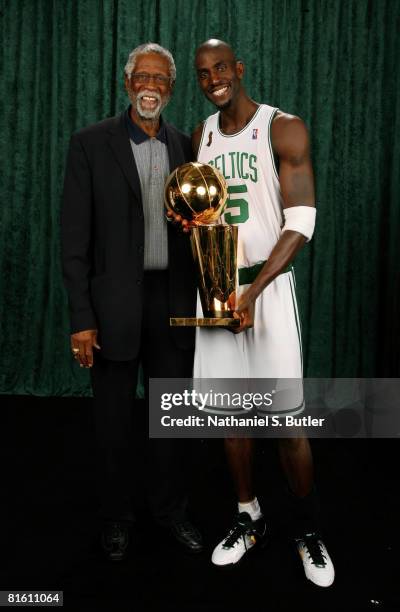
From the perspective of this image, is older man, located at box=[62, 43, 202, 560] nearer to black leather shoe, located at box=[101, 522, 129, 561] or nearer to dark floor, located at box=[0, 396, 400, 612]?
black leather shoe, located at box=[101, 522, 129, 561]

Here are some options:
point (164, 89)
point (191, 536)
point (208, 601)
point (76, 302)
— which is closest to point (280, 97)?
point (164, 89)

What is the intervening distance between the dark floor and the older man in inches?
5.6

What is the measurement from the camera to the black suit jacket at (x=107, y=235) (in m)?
1.99

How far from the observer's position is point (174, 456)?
7.13 ft

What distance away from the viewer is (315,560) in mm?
1919

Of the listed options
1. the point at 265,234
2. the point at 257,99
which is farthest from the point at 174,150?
the point at 257,99

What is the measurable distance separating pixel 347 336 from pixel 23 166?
7.76ft

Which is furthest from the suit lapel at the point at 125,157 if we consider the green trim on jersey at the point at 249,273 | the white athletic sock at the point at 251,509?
the white athletic sock at the point at 251,509

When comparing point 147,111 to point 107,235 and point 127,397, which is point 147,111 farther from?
point 127,397

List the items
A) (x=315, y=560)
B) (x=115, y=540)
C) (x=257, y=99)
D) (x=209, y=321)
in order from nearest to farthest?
(x=209, y=321)
(x=315, y=560)
(x=115, y=540)
(x=257, y=99)

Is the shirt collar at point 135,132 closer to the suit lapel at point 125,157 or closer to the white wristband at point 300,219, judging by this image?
the suit lapel at point 125,157

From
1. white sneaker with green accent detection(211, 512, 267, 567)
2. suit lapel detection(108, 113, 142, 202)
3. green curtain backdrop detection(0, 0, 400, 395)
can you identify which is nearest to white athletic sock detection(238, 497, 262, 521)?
white sneaker with green accent detection(211, 512, 267, 567)

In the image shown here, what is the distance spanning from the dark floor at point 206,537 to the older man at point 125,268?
14 centimetres

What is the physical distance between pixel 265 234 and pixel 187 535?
1031 millimetres
